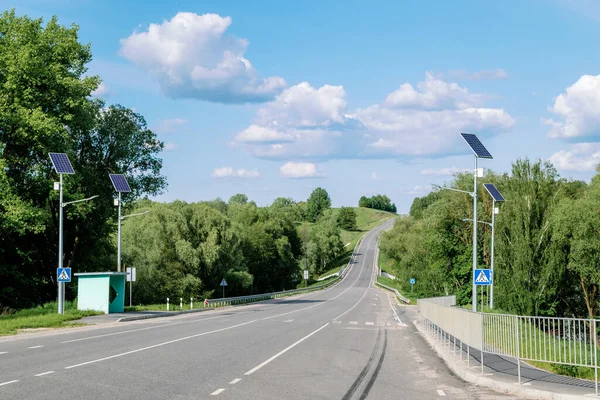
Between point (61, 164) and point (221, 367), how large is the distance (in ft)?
90.5

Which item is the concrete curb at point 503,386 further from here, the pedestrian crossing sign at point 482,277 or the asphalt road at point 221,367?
the pedestrian crossing sign at point 482,277

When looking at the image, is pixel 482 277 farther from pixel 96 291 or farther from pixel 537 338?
pixel 96 291

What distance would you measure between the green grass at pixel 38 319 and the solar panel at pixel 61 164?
8227mm

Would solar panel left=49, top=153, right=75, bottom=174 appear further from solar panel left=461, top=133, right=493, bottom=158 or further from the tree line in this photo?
the tree line

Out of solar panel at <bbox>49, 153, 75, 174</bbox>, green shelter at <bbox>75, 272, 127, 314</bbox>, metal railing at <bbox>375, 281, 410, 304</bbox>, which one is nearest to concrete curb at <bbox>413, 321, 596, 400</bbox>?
green shelter at <bbox>75, 272, 127, 314</bbox>

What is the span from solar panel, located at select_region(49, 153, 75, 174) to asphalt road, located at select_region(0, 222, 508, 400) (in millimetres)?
14066

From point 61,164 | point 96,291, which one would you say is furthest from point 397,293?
point 61,164

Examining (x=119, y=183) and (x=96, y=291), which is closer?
(x=96, y=291)

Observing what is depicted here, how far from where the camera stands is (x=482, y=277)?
112ft

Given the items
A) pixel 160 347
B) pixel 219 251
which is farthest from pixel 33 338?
pixel 219 251

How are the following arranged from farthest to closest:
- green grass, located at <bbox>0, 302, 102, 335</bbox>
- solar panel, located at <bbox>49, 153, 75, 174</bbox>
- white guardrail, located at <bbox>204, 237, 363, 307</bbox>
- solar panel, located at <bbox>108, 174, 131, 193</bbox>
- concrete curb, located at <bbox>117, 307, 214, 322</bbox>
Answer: white guardrail, located at <bbox>204, 237, 363, 307</bbox>, solar panel, located at <bbox>108, 174, 131, 193</bbox>, solar panel, located at <bbox>49, 153, 75, 174</bbox>, concrete curb, located at <bbox>117, 307, 214, 322</bbox>, green grass, located at <bbox>0, 302, 102, 335</bbox>

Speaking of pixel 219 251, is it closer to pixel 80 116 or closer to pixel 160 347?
pixel 80 116

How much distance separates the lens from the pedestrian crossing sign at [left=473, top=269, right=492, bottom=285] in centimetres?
3369

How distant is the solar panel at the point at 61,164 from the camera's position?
39.1 metres
